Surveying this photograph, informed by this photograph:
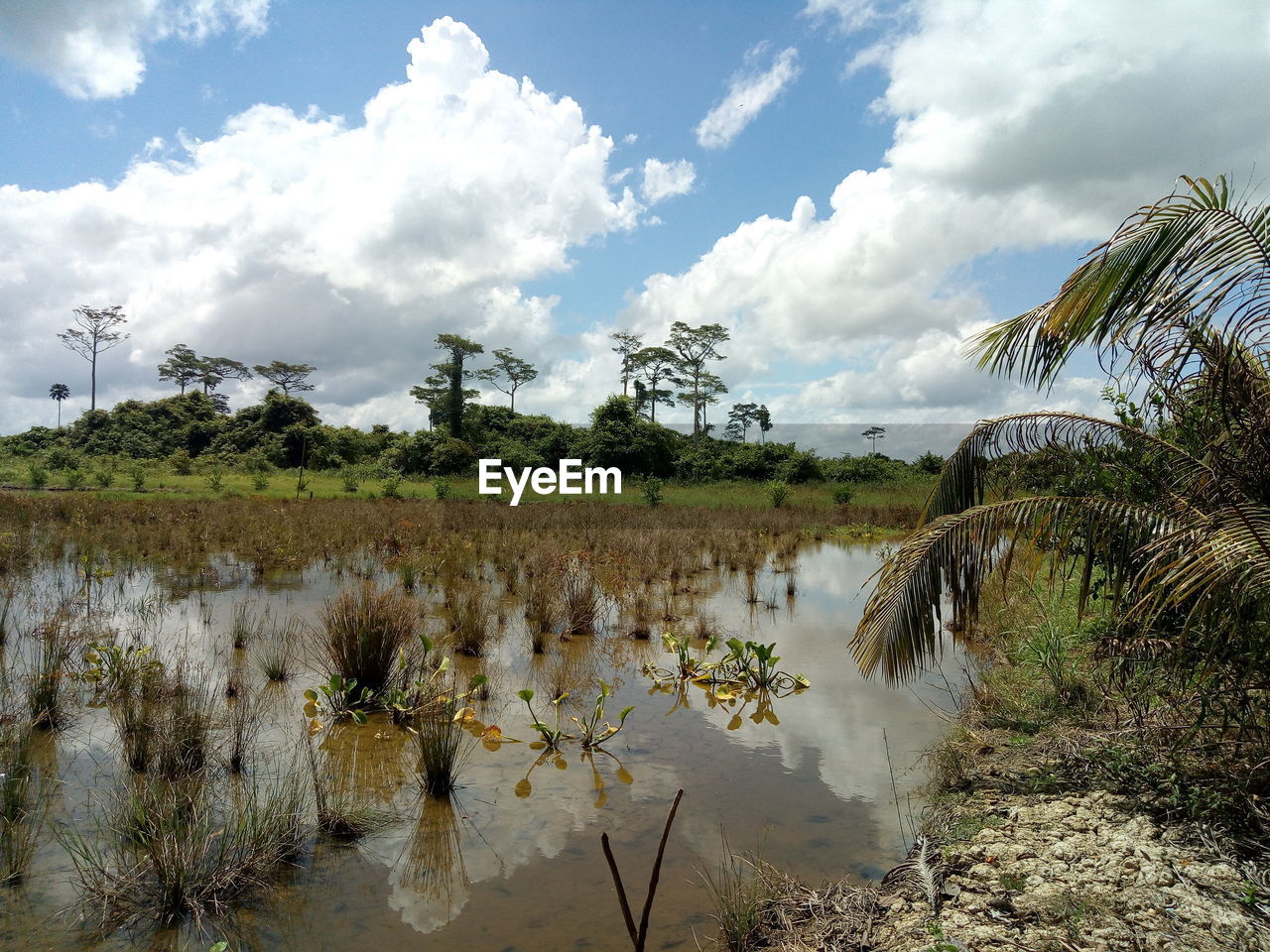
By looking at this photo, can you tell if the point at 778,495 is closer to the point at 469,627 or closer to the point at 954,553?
the point at 469,627

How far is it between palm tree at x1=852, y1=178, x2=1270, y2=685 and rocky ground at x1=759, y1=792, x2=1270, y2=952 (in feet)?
3.36

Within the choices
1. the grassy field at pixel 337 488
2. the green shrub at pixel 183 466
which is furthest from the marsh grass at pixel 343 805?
the green shrub at pixel 183 466

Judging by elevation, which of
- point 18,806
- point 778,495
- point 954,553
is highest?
point 954,553

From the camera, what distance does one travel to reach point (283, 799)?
3928 millimetres

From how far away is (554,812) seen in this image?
4.45m

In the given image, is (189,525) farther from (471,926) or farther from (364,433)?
(364,433)

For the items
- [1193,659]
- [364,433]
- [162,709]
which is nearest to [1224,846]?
[1193,659]

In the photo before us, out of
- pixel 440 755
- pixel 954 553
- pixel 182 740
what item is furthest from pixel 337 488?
pixel 954 553

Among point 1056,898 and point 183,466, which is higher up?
point 183,466

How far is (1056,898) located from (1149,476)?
3.01 m

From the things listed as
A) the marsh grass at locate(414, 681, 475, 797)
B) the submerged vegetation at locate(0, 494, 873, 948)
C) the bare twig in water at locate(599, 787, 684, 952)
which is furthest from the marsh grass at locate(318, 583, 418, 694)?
the bare twig in water at locate(599, 787, 684, 952)

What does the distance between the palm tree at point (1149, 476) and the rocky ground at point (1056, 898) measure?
3.36 feet

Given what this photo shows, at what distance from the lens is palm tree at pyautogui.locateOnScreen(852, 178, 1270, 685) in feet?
12.3

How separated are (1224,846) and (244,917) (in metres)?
4.67
